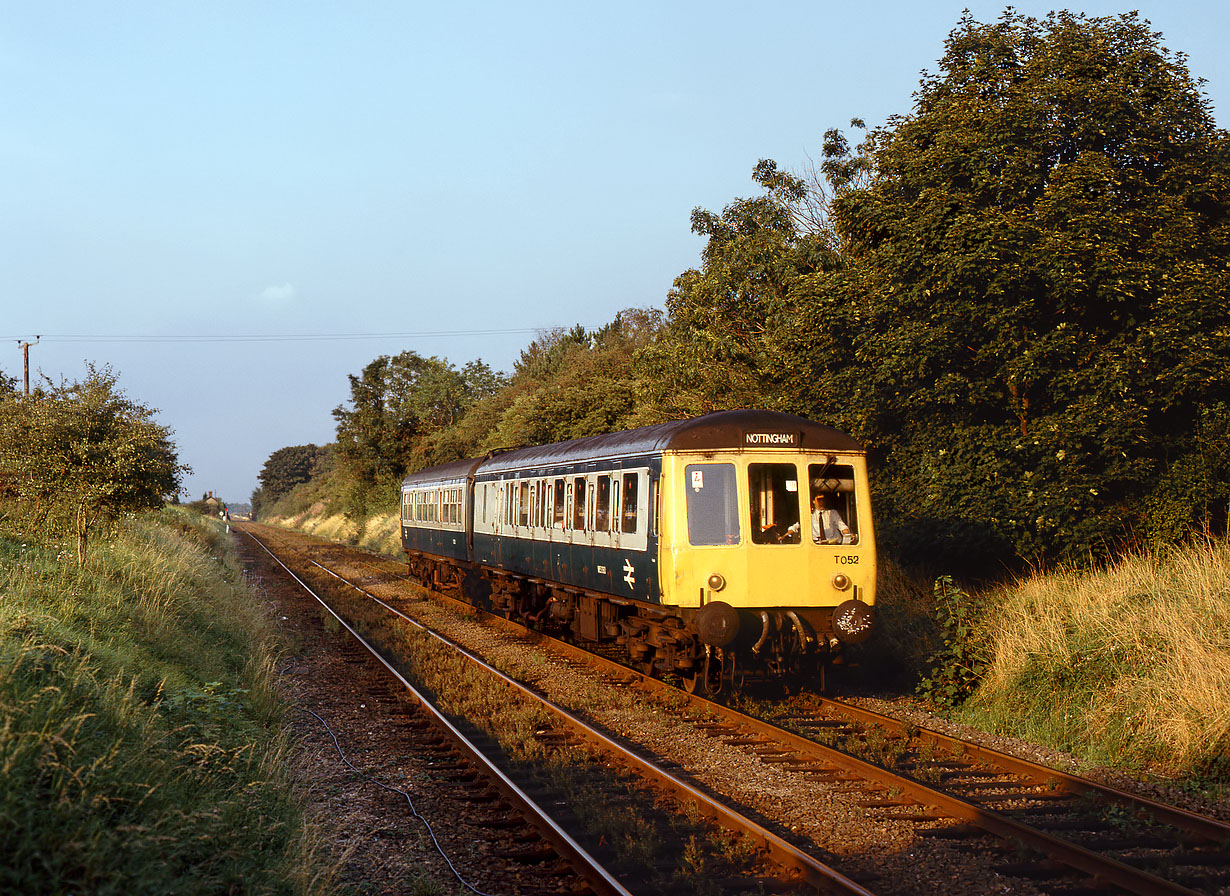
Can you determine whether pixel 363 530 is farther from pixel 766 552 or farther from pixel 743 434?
pixel 766 552

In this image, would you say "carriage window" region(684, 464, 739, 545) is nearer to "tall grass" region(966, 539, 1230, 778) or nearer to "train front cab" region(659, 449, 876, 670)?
"train front cab" region(659, 449, 876, 670)

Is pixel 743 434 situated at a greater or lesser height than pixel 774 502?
greater

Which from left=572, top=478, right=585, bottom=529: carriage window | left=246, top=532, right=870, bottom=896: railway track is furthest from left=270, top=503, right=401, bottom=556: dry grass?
left=246, top=532, right=870, bottom=896: railway track

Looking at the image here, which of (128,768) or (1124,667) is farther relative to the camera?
(1124,667)

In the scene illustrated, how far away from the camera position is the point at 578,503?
45.2ft

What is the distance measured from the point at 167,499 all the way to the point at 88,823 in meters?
13.9

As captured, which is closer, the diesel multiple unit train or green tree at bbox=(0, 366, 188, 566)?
the diesel multiple unit train

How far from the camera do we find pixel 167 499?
56.1 feet

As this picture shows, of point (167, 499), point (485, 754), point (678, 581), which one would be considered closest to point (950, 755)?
point (678, 581)

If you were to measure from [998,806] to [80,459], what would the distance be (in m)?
12.5

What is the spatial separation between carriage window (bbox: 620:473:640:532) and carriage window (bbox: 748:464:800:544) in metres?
1.50

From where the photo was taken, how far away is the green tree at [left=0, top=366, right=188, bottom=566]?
13906mm

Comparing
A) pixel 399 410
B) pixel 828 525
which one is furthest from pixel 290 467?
pixel 828 525

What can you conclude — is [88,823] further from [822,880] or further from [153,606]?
[153,606]
